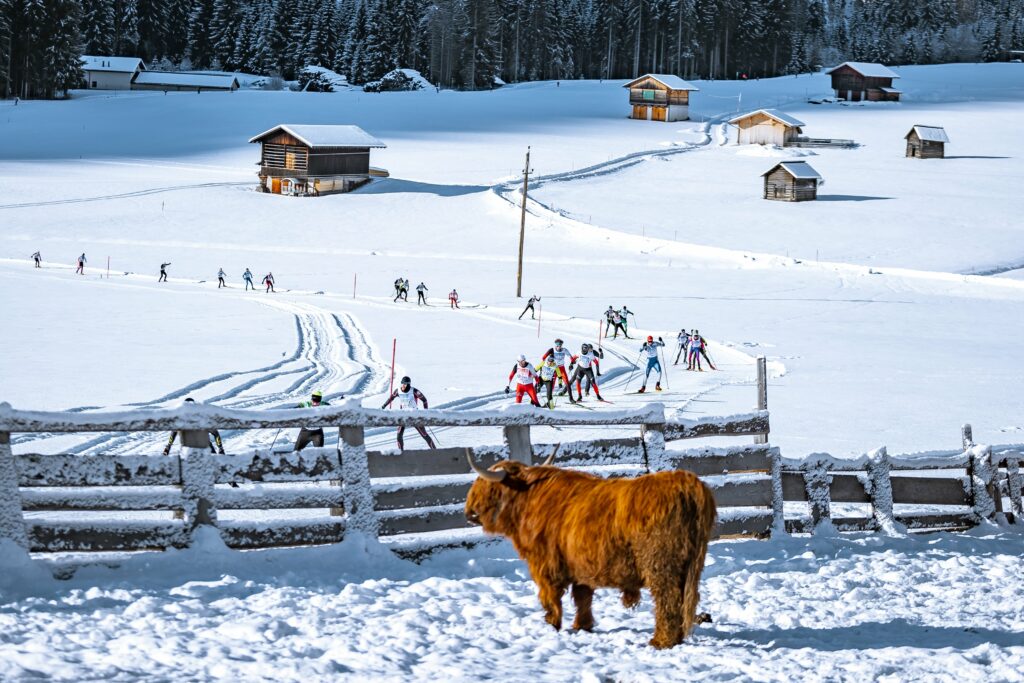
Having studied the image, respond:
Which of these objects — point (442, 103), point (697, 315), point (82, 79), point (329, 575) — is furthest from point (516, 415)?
point (82, 79)

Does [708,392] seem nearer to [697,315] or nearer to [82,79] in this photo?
[697,315]

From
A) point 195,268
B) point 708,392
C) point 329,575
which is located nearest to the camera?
point 329,575

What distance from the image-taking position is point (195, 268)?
5172 cm

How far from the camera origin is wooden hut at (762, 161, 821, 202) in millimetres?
70875

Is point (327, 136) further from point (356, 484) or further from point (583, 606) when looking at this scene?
point (583, 606)

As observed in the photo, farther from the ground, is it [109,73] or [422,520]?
[109,73]

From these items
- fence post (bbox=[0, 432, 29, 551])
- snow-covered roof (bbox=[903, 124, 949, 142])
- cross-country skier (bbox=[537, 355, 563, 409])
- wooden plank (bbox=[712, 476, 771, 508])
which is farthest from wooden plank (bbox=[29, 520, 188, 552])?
snow-covered roof (bbox=[903, 124, 949, 142])

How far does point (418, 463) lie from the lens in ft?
30.1

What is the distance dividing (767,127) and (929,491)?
285 feet

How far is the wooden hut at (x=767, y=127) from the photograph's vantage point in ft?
307

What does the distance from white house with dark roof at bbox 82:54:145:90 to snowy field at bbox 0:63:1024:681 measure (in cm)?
1010

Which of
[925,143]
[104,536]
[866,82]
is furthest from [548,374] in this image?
[866,82]

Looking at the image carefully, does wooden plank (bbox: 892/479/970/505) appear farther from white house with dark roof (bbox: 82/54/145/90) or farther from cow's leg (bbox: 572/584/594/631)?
white house with dark roof (bbox: 82/54/145/90)

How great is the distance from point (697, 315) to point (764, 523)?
3102 centimetres
